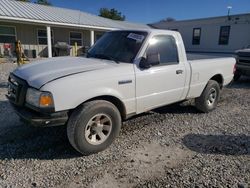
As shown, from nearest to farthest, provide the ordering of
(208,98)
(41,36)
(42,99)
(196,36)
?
(42,99) → (208,98) → (41,36) → (196,36)

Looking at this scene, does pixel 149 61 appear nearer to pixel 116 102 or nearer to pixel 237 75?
pixel 116 102

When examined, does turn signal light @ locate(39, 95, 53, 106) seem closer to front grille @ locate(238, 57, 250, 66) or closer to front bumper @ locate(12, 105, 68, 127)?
front bumper @ locate(12, 105, 68, 127)

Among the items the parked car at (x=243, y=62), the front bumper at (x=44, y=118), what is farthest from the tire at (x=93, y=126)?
the parked car at (x=243, y=62)

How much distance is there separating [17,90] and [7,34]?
48.8 ft

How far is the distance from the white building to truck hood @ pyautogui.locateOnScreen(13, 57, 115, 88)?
21638 mm

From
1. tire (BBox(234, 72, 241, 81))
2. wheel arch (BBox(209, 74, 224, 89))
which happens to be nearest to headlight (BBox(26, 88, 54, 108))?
wheel arch (BBox(209, 74, 224, 89))

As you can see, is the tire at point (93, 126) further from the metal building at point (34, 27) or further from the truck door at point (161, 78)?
the metal building at point (34, 27)

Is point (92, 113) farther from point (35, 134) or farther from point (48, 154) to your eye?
point (35, 134)

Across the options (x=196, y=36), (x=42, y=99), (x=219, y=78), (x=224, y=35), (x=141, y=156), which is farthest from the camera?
(x=196, y=36)

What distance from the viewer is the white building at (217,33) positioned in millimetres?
21547

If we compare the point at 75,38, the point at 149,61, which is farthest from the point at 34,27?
the point at 149,61

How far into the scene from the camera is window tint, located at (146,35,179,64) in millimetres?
4184

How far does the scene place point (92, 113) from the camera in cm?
332

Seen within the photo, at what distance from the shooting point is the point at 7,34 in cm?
1592
